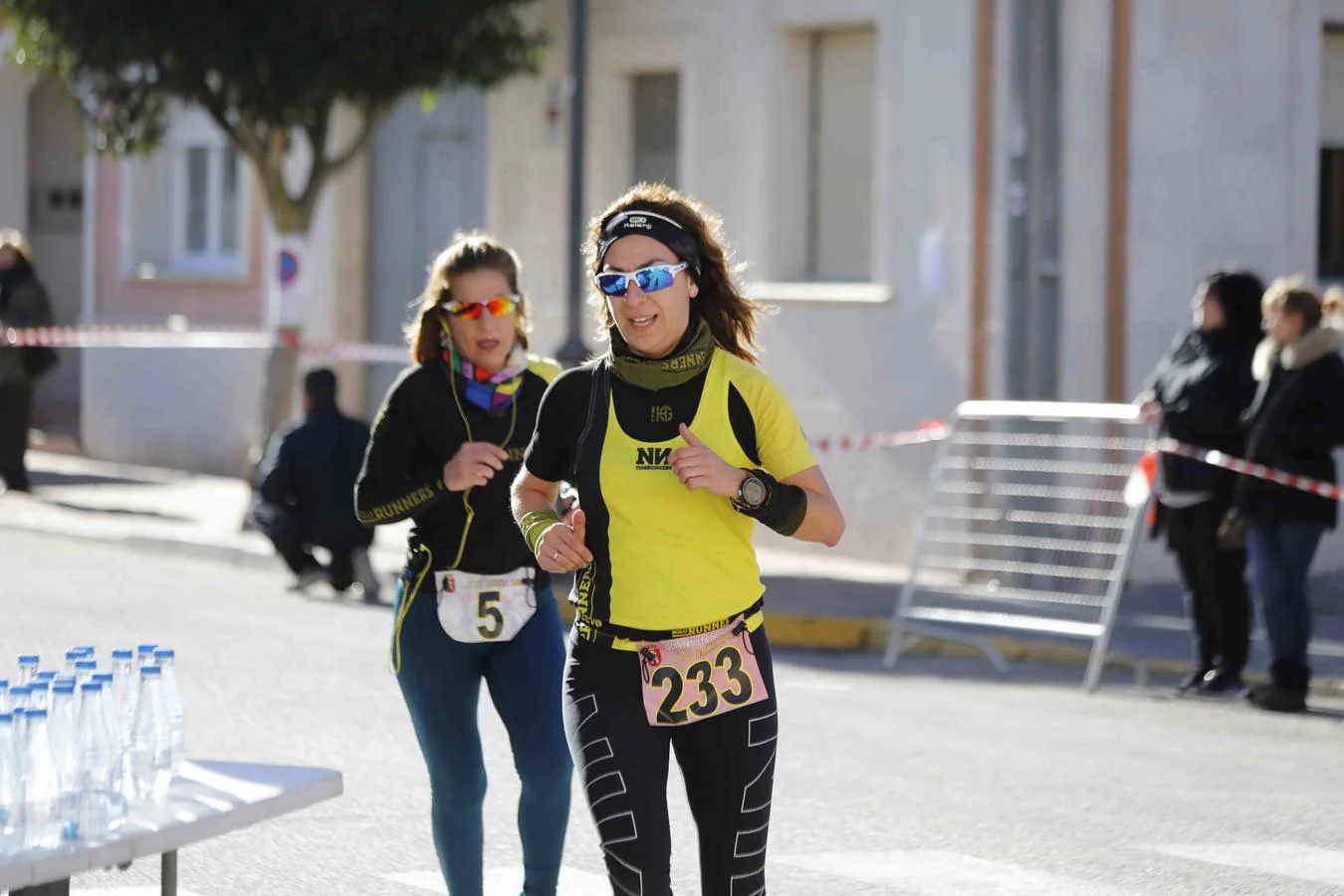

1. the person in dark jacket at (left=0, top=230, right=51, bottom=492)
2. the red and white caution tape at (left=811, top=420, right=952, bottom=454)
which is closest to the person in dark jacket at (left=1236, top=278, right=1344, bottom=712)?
the red and white caution tape at (left=811, top=420, right=952, bottom=454)

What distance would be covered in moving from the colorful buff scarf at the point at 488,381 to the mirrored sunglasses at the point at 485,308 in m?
0.11

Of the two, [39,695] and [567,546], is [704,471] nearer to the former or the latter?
[567,546]

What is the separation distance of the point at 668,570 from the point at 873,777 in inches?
170

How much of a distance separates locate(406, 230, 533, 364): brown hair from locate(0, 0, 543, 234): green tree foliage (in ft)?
34.9

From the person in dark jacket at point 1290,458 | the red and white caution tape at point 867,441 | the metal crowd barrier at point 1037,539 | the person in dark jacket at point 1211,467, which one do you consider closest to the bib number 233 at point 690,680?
the person in dark jacket at point 1290,458

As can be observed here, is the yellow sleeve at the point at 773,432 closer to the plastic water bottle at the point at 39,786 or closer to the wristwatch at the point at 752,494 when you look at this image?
the wristwatch at the point at 752,494

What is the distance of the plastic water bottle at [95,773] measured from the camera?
4941 mm

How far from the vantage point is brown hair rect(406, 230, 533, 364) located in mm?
6363

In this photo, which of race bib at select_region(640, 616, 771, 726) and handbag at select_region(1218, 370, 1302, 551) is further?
handbag at select_region(1218, 370, 1302, 551)

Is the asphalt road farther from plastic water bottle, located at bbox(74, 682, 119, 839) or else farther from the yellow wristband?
plastic water bottle, located at bbox(74, 682, 119, 839)

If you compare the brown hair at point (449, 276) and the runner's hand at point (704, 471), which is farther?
the brown hair at point (449, 276)

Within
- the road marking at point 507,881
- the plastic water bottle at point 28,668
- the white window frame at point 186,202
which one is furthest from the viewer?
the white window frame at point 186,202

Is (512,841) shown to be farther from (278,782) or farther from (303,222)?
(303,222)

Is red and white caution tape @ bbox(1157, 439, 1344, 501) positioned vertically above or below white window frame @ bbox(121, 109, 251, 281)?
below
